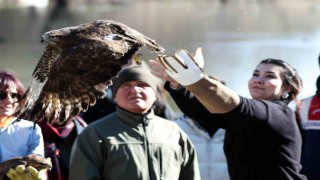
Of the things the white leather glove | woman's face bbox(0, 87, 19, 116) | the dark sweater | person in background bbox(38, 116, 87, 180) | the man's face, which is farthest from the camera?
person in background bbox(38, 116, 87, 180)

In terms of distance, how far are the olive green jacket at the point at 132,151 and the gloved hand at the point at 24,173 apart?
204 mm

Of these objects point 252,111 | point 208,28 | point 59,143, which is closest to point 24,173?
point 59,143

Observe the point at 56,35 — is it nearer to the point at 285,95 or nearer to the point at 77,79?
the point at 77,79

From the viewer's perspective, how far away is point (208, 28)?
17.7 metres

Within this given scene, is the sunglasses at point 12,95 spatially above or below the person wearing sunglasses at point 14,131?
above

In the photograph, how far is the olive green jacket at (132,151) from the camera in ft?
15.3

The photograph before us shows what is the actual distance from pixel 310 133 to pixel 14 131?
2.04 m

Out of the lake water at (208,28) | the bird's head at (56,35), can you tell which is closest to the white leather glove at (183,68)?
the bird's head at (56,35)

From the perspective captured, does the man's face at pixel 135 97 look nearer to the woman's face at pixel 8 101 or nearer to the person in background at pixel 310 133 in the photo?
the woman's face at pixel 8 101

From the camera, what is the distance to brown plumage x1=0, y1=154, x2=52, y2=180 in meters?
4.65

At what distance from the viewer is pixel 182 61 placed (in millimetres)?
3900

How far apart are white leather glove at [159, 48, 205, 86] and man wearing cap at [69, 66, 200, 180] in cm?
87

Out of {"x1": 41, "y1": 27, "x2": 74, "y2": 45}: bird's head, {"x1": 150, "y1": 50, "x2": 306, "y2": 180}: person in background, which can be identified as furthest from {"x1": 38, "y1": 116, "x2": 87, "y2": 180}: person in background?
{"x1": 150, "y1": 50, "x2": 306, "y2": 180}: person in background

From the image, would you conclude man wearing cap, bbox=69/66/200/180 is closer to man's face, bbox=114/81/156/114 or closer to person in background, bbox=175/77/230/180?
man's face, bbox=114/81/156/114
